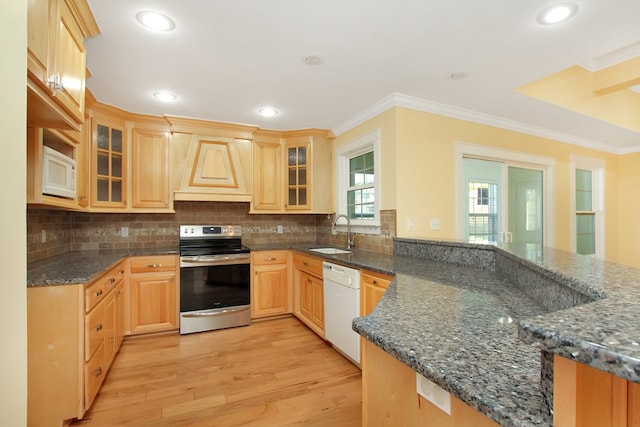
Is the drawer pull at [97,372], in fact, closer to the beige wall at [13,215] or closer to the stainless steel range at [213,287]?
the stainless steel range at [213,287]

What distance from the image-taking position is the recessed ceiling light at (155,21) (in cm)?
168

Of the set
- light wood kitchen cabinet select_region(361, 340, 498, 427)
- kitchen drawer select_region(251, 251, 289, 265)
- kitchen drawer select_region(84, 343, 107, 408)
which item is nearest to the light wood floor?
kitchen drawer select_region(84, 343, 107, 408)

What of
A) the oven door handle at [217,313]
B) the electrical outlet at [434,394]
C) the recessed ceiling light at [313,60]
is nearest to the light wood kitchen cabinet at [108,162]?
the oven door handle at [217,313]

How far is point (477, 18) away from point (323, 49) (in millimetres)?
913

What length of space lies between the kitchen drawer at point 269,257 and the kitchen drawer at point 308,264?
134 mm

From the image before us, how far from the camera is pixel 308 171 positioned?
12.8ft

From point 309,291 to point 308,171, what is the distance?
1.50 m

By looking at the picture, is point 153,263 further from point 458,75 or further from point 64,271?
point 458,75

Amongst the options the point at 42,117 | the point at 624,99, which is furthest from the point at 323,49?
the point at 624,99

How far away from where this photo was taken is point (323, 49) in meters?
2.03

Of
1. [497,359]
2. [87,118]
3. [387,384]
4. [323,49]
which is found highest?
[323,49]

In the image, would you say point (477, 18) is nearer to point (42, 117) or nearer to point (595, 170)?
point (42, 117)

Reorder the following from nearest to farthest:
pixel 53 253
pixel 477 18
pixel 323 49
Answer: pixel 477 18, pixel 323 49, pixel 53 253

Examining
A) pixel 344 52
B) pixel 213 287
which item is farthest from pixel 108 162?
pixel 344 52
